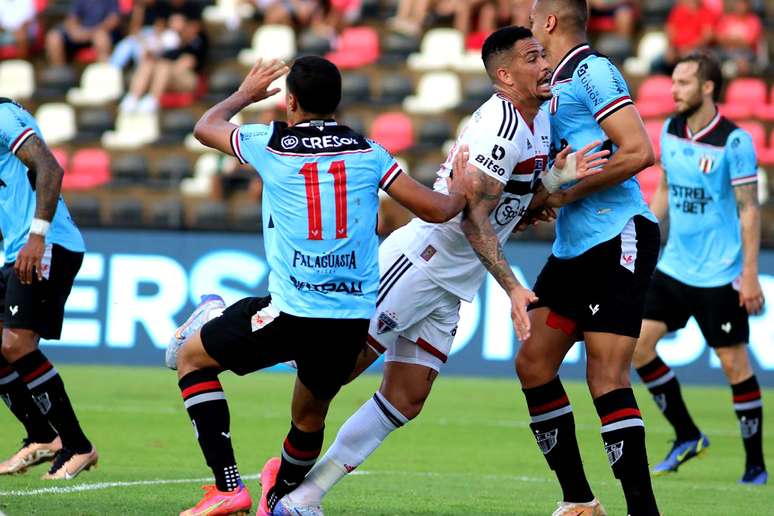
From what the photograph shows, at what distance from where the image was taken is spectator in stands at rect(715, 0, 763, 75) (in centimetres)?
1878

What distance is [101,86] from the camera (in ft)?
71.6

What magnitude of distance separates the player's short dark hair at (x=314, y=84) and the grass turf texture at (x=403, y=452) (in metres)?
2.12

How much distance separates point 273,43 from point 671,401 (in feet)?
43.8

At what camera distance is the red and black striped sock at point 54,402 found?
7965 millimetres

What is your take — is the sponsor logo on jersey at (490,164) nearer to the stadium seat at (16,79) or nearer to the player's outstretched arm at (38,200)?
the player's outstretched arm at (38,200)

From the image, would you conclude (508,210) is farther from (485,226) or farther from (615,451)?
(615,451)

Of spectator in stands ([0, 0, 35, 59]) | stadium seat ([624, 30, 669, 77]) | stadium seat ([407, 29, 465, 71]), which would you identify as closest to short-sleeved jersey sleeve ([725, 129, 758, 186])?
stadium seat ([624, 30, 669, 77])

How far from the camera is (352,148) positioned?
19.7ft

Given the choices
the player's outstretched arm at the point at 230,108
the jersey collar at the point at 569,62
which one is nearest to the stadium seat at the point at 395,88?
the jersey collar at the point at 569,62

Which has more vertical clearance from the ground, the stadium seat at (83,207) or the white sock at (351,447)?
the white sock at (351,447)

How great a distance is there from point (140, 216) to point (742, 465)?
911 cm

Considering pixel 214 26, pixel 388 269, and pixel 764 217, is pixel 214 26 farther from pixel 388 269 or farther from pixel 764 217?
pixel 388 269

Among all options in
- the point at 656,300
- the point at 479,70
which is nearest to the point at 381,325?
the point at 656,300

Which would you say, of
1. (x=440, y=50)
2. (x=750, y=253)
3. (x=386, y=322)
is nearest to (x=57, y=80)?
(x=440, y=50)
